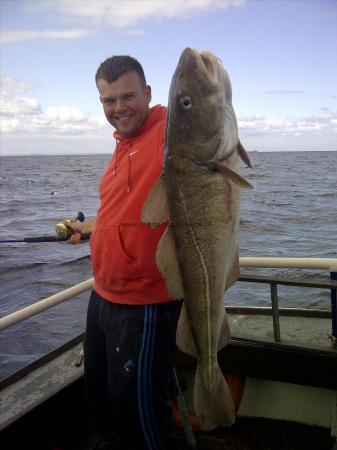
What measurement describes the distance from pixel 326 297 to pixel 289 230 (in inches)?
342

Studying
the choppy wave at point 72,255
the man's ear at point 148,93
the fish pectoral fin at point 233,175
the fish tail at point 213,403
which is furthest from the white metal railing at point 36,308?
the choppy wave at point 72,255

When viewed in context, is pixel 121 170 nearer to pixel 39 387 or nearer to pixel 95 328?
pixel 95 328

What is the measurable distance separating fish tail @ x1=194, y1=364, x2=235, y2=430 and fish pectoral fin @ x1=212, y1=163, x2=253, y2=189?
1.09m

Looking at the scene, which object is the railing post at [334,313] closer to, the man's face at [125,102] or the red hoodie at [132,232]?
the red hoodie at [132,232]

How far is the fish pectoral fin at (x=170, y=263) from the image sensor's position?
2506 millimetres

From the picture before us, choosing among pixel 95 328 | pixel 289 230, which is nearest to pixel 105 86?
pixel 95 328

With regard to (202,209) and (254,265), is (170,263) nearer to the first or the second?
(202,209)

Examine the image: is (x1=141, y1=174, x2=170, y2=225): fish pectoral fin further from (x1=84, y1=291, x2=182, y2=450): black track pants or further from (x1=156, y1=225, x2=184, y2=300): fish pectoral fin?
(x1=84, y1=291, x2=182, y2=450): black track pants

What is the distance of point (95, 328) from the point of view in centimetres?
330

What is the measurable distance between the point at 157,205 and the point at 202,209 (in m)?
0.24

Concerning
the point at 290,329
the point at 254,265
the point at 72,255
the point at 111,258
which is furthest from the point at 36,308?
the point at 72,255

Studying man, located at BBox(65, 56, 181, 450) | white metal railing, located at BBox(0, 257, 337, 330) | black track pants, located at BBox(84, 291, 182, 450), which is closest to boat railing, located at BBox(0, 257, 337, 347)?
white metal railing, located at BBox(0, 257, 337, 330)

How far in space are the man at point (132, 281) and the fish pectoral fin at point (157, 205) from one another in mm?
423

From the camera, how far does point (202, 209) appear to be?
2385 millimetres
